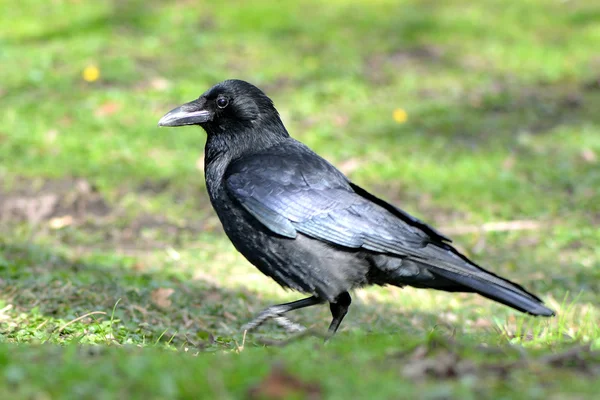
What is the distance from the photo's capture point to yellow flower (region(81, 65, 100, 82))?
11.7 m

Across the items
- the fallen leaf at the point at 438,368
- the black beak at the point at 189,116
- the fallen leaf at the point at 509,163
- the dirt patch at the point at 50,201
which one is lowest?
the fallen leaf at the point at 509,163

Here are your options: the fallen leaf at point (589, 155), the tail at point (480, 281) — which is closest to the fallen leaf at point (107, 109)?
the fallen leaf at point (589, 155)

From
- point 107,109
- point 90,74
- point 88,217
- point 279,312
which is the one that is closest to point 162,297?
point 279,312

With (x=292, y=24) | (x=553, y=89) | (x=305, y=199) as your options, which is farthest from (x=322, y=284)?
(x=292, y=24)

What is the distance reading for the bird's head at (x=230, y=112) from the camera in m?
5.67

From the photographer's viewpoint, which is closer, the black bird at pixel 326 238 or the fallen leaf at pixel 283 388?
the fallen leaf at pixel 283 388

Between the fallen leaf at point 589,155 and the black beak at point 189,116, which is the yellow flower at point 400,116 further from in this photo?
the black beak at point 189,116

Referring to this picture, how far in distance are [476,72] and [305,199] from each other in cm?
829

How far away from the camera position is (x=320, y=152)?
9.95m

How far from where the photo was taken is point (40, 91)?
11188mm

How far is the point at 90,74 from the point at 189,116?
252 inches

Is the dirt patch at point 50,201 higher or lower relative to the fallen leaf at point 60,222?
higher

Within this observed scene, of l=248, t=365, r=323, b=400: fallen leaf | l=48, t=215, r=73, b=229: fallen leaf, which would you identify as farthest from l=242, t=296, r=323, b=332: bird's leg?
l=48, t=215, r=73, b=229: fallen leaf

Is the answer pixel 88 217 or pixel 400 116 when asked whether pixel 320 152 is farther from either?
pixel 88 217
